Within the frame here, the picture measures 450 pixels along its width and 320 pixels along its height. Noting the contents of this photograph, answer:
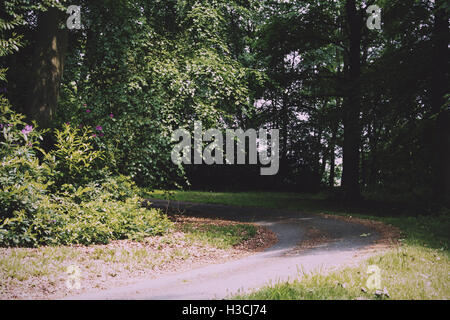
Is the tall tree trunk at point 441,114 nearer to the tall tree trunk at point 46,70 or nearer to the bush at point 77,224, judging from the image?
the bush at point 77,224

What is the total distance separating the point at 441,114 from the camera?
14.1 meters

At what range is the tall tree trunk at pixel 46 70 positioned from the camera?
9570mm

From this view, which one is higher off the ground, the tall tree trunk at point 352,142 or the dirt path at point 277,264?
the tall tree trunk at point 352,142

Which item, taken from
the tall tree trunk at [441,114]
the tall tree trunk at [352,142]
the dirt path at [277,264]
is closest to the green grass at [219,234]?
the dirt path at [277,264]

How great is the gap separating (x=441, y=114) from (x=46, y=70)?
1463cm

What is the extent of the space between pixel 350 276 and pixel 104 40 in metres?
9.68

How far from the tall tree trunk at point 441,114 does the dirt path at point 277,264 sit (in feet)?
17.0

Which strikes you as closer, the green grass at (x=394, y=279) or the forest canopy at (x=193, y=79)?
the green grass at (x=394, y=279)

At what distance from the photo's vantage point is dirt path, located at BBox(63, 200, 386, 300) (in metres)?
4.84

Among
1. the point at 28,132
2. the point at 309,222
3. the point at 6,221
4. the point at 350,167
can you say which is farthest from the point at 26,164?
the point at 350,167

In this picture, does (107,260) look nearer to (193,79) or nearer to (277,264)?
(277,264)

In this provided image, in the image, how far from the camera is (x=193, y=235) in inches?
372

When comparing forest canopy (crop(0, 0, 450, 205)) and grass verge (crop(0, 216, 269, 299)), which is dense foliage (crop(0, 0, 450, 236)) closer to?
forest canopy (crop(0, 0, 450, 205))
